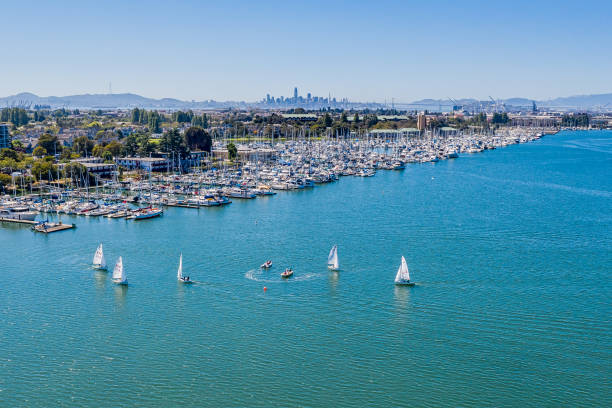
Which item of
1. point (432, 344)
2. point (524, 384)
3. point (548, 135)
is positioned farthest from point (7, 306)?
point (548, 135)

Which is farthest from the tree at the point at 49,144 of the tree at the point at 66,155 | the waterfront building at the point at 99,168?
the waterfront building at the point at 99,168

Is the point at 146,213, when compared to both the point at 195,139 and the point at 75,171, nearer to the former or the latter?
the point at 75,171

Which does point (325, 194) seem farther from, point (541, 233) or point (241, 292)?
point (241, 292)

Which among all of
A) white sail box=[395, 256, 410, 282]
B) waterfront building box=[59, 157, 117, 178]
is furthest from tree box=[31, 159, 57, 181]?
white sail box=[395, 256, 410, 282]

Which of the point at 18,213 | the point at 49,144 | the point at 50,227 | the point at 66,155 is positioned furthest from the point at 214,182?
the point at 49,144

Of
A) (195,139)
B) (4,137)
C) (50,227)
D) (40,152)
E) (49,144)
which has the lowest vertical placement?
(50,227)

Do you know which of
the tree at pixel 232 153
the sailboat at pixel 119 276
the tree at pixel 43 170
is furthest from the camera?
the tree at pixel 232 153

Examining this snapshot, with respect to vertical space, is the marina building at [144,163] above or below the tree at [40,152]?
below

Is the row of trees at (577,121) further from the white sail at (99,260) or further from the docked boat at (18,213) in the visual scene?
the white sail at (99,260)
